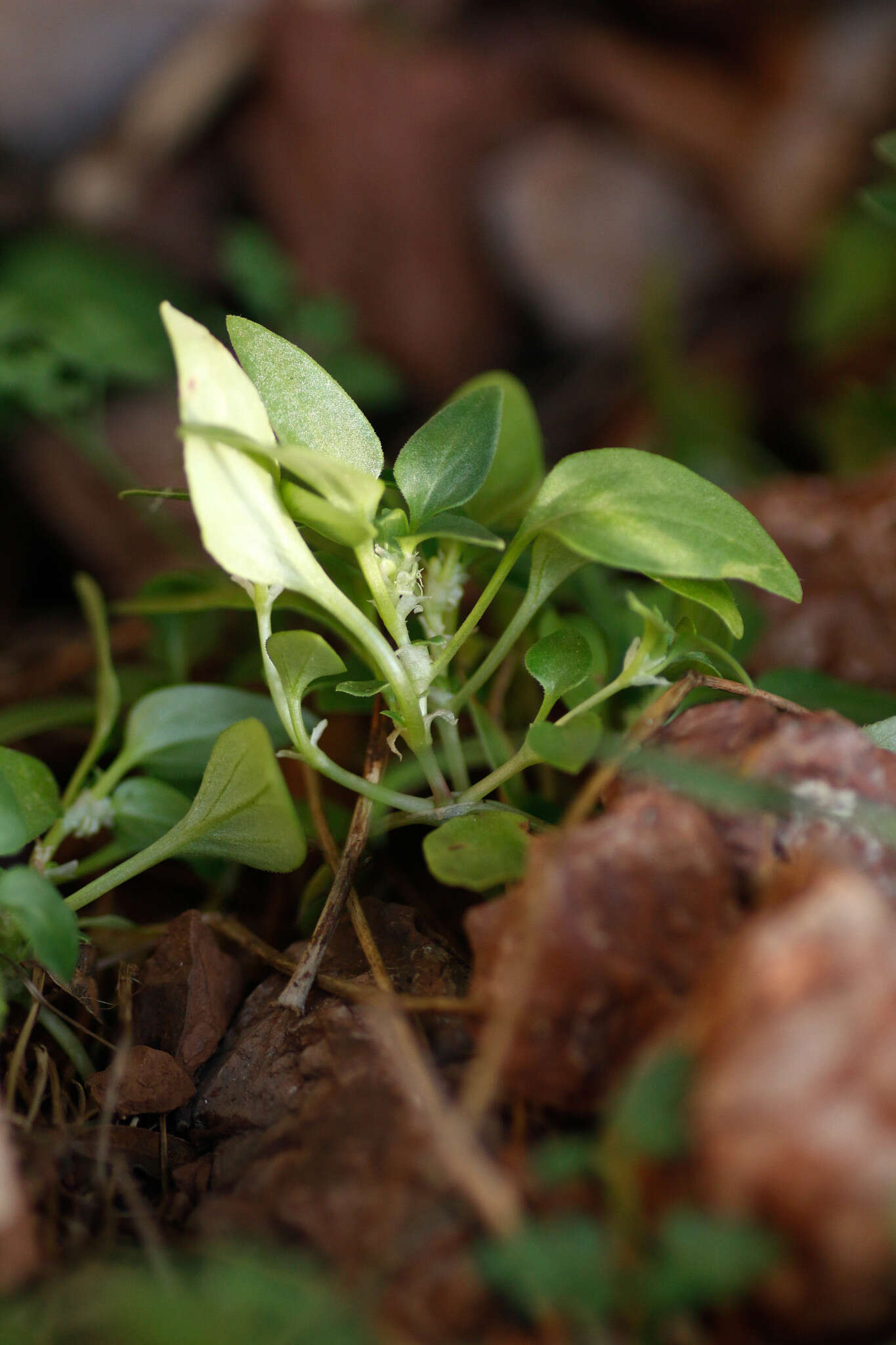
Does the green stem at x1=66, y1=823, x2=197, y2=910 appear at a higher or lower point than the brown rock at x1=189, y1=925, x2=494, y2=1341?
higher

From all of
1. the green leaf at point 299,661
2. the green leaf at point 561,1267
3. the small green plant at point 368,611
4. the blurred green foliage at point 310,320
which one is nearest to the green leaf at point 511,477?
the small green plant at point 368,611

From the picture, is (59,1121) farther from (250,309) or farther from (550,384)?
(550,384)

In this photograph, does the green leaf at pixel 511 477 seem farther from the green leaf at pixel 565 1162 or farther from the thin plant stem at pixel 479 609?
the green leaf at pixel 565 1162

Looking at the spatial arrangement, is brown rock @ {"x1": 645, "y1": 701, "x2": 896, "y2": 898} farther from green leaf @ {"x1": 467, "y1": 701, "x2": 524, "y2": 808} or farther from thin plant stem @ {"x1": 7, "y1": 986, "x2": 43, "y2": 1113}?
thin plant stem @ {"x1": 7, "y1": 986, "x2": 43, "y2": 1113}

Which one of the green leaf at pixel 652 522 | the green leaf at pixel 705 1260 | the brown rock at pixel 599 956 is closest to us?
the green leaf at pixel 705 1260

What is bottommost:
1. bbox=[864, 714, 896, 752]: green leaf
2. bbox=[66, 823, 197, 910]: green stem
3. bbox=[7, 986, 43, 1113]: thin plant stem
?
bbox=[7, 986, 43, 1113]: thin plant stem

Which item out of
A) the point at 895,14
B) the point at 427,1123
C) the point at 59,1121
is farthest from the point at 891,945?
the point at 895,14

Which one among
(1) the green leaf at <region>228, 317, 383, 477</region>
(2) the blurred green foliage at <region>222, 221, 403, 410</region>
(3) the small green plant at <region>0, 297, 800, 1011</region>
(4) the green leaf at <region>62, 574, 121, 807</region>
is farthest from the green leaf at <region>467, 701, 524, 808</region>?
(2) the blurred green foliage at <region>222, 221, 403, 410</region>
